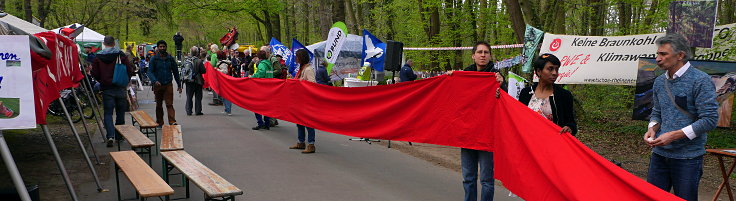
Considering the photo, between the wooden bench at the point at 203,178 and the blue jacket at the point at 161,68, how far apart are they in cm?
Answer: 563

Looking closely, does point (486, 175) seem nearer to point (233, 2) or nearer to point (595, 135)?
point (595, 135)

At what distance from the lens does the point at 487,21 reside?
2155 centimetres

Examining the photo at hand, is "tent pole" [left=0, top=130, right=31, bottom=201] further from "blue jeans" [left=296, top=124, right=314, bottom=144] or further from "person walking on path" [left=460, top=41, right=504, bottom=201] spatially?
"blue jeans" [left=296, top=124, right=314, bottom=144]

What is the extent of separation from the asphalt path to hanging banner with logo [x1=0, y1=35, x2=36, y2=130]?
2.58 metres

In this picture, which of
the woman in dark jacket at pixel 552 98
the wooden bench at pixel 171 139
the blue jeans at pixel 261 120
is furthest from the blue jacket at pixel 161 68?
the woman in dark jacket at pixel 552 98

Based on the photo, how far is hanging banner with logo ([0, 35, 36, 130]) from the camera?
4.25 metres

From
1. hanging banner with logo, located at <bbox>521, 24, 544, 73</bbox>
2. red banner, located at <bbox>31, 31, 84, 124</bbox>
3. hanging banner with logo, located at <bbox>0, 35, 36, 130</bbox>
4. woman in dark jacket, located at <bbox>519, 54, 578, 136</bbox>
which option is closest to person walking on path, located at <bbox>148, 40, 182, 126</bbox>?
red banner, located at <bbox>31, 31, 84, 124</bbox>

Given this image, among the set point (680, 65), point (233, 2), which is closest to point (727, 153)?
point (680, 65)

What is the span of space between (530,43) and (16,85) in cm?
982

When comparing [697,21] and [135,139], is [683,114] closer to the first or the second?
[697,21]

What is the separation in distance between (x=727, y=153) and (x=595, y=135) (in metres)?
8.73

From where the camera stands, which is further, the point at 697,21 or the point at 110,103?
the point at 110,103

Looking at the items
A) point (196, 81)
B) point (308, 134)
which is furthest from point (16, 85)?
point (196, 81)

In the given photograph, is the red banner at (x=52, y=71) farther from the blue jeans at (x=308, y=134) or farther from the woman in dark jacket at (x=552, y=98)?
the woman in dark jacket at (x=552, y=98)
